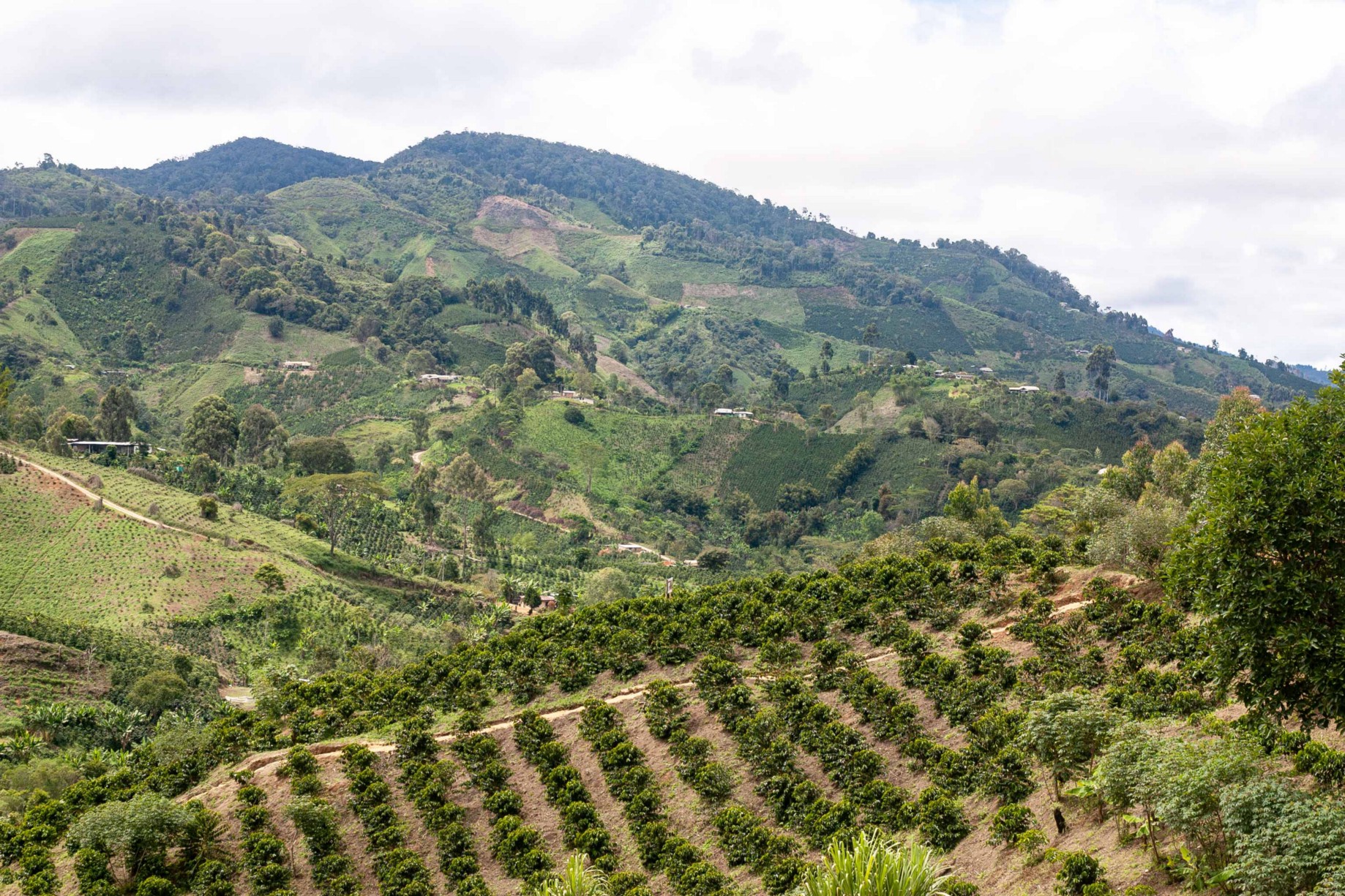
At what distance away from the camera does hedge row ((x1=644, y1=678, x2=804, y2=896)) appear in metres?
18.1

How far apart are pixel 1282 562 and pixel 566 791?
51.1 ft

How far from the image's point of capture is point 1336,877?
35.9 ft

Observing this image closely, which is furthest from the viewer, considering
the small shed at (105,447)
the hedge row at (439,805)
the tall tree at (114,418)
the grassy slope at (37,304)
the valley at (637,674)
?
the grassy slope at (37,304)

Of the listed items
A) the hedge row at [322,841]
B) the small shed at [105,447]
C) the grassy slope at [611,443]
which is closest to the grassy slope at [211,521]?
the small shed at [105,447]

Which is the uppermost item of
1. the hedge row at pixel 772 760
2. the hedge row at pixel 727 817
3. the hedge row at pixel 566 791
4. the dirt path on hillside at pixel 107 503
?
the hedge row at pixel 772 760

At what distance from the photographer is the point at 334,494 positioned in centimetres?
6919

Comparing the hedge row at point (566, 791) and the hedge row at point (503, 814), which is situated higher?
the hedge row at point (566, 791)

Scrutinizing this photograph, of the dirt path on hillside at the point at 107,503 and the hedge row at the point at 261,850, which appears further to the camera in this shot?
the dirt path on hillside at the point at 107,503

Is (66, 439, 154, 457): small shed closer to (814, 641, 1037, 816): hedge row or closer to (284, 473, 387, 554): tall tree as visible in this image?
(284, 473, 387, 554): tall tree

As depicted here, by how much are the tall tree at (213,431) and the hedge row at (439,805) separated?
60230 mm

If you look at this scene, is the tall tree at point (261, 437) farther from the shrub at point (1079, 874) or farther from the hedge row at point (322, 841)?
the shrub at point (1079, 874)

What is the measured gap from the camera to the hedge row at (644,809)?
18688 mm

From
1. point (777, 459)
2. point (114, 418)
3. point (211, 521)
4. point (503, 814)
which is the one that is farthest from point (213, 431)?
point (503, 814)

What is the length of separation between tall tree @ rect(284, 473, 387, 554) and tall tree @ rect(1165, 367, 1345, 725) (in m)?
62.0
